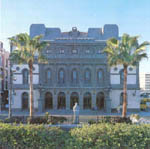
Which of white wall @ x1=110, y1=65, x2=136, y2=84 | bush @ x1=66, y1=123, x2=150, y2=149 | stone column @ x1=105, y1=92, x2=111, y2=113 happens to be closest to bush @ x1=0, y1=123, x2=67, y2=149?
bush @ x1=66, y1=123, x2=150, y2=149


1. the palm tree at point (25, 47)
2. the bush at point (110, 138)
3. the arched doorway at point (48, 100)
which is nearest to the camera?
the bush at point (110, 138)

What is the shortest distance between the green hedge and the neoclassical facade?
15.7 m

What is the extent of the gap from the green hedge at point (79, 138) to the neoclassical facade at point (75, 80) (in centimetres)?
1568

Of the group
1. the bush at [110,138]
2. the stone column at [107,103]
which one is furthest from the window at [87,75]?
the bush at [110,138]

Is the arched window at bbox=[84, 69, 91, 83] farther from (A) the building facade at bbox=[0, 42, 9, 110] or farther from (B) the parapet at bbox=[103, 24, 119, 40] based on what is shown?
(A) the building facade at bbox=[0, 42, 9, 110]

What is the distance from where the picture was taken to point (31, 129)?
8.27 metres

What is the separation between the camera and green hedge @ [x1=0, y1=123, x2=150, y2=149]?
25.0ft

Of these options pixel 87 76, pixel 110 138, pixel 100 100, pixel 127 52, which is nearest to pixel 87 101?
pixel 100 100

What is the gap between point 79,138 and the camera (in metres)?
7.70

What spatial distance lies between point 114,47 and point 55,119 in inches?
395

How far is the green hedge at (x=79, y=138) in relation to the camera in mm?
7621

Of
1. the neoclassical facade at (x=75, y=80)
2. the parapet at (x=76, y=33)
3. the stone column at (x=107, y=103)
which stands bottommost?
the stone column at (x=107, y=103)

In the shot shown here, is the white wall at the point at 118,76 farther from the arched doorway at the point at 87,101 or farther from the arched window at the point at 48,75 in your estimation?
the arched window at the point at 48,75

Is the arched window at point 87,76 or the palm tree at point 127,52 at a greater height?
the palm tree at point 127,52
